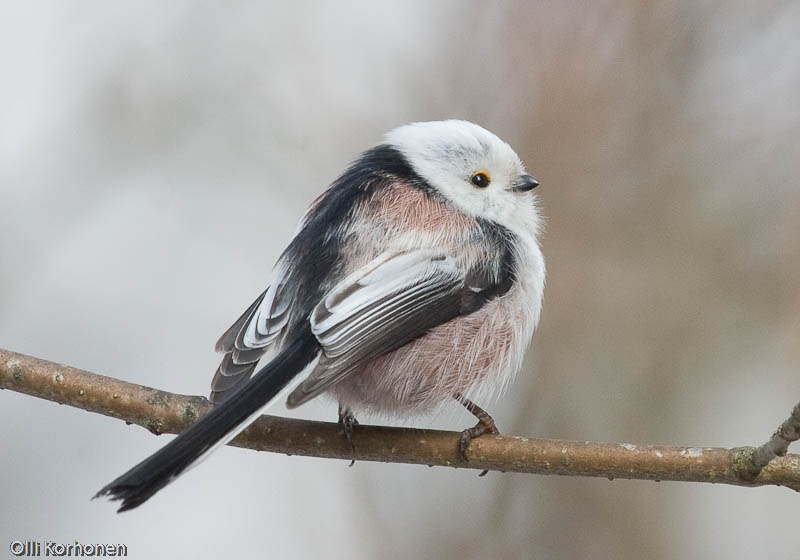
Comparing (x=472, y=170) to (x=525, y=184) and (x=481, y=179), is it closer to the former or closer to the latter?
(x=481, y=179)

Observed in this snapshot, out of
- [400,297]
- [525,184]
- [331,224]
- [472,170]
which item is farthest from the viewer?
[525,184]

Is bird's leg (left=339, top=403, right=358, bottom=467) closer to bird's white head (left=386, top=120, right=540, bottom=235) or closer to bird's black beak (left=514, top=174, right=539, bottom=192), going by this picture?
bird's white head (left=386, top=120, right=540, bottom=235)

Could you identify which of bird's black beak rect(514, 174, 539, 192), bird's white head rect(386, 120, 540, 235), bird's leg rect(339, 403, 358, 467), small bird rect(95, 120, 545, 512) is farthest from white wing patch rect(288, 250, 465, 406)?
bird's black beak rect(514, 174, 539, 192)

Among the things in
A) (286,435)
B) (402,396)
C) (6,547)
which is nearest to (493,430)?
(402,396)

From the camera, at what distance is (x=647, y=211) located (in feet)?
16.4

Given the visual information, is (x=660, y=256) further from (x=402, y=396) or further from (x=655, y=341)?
(x=402, y=396)

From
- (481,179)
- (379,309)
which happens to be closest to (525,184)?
(481,179)

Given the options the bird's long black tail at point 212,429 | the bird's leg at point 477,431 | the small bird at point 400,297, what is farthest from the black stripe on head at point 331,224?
the bird's leg at point 477,431

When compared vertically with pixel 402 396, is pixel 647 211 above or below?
above

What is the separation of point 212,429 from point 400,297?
2.77 feet

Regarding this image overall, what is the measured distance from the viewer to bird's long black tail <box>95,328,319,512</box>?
2170 millimetres

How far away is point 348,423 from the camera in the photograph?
3.03 meters

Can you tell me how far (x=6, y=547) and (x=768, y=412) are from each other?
406 centimetres

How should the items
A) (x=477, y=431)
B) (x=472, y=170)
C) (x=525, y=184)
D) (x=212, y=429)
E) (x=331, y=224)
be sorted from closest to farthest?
1. (x=212, y=429)
2. (x=477, y=431)
3. (x=331, y=224)
4. (x=472, y=170)
5. (x=525, y=184)
